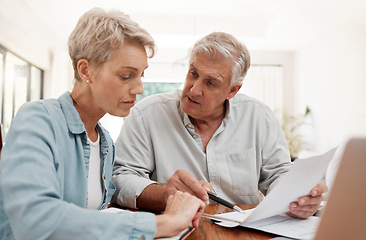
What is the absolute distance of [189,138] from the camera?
154 cm

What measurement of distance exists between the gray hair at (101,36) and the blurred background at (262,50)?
373 cm

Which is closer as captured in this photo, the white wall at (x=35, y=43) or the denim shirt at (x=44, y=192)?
the denim shirt at (x=44, y=192)

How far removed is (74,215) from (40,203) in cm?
7

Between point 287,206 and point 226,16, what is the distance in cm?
492

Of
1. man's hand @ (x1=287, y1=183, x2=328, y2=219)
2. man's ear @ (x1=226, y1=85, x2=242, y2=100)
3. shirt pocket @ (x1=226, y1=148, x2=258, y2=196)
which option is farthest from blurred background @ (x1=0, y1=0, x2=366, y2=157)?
man's hand @ (x1=287, y1=183, x2=328, y2=219)

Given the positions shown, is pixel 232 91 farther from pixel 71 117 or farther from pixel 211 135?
pixel 71 117

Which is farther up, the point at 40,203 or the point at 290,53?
the point at 290,53

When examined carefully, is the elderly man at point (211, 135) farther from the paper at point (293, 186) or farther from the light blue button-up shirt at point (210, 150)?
the paper at point (293, 186)

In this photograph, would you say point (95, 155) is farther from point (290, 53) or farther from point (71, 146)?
point (290, 53)

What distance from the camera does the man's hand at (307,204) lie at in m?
1.05

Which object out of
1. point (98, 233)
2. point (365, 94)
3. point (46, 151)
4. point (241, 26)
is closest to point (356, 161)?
point (98, 233)

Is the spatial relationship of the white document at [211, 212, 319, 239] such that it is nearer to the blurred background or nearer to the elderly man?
the elderly man

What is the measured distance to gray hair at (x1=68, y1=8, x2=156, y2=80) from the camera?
3.22ft

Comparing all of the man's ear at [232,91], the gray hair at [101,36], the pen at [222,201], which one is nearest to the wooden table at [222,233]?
the pen at [222,201]
